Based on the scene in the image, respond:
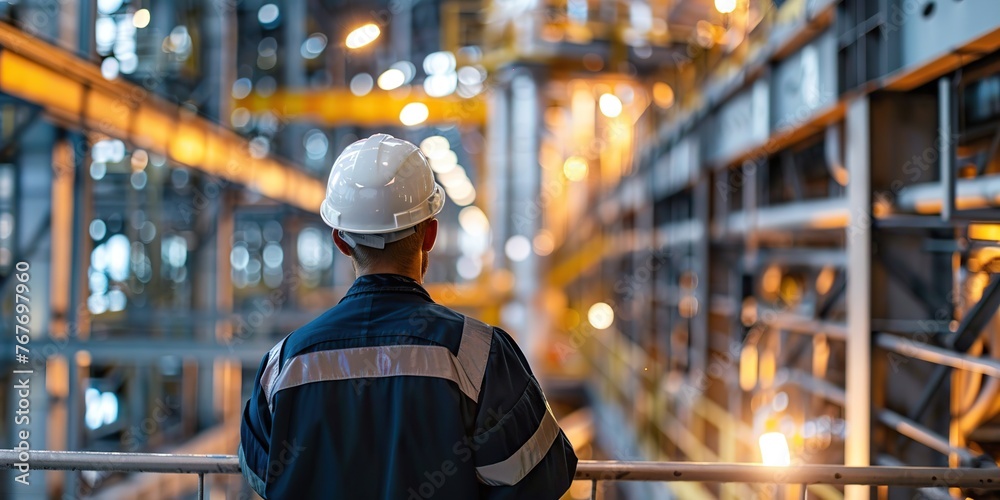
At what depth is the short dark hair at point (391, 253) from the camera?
2.05 meters

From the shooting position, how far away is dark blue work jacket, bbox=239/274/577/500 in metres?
1.85

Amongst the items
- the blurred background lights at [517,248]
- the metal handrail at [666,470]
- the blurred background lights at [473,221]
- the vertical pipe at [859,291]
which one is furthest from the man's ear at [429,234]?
the blurred background lights at [473,221]

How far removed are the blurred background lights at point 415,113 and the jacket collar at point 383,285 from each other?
14.4 meters

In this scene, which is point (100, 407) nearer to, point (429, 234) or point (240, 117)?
point (240, 117)

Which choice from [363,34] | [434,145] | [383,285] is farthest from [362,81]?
[383,285]

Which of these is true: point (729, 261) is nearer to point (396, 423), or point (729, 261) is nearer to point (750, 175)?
point (750, 175)

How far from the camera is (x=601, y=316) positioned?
18734mm

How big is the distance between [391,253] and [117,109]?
6444 mm

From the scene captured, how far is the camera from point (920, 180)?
15.8ft

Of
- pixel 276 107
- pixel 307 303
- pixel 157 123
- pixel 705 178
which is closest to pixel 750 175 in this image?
pixel 705 178

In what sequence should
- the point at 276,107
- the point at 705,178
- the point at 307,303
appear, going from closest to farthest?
1. the point at 705,178
2. the point at 276,107
3. the point at 307,303

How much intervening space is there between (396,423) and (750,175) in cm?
654

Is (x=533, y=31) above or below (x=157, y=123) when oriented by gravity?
above

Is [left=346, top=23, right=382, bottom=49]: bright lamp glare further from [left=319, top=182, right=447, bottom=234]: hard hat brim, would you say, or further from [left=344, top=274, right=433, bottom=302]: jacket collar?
[left=344, top=274, right=433, bottom=302]: jacket collar
